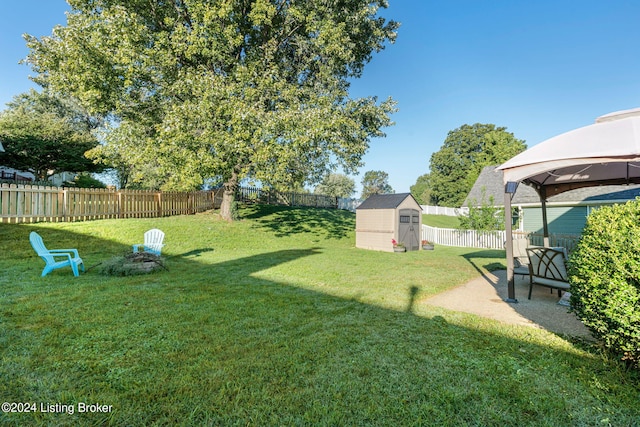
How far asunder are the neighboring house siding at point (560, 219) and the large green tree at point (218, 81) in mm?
10967

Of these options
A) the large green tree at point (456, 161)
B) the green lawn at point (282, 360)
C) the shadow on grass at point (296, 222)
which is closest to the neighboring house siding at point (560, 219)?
the shadow on grass at point (296, 222)

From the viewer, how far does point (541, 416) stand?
203 centimetres

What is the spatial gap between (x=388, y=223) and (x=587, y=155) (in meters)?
8.84

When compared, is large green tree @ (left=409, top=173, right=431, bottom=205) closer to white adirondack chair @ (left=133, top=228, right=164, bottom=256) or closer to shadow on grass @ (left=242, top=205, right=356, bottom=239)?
shadow on grass @ (left=242, top=205, right=356, bottom=239)

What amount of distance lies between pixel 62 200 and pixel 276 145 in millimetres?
8638

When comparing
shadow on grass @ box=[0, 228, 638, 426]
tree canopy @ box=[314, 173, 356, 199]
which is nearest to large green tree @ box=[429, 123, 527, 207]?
tree canopy @ box=[314, 173, 356, 199]

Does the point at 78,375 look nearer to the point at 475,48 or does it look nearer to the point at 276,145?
the point at 276,145

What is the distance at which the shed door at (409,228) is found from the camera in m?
12.5

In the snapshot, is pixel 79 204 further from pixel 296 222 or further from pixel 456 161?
pixel 456 161

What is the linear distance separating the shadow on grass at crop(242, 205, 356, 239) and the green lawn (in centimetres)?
971

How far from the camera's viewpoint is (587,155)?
376 cm

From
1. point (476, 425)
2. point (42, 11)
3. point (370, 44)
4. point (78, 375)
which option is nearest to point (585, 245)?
point (476, 425)

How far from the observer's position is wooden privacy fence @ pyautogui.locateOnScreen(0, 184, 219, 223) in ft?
33.0

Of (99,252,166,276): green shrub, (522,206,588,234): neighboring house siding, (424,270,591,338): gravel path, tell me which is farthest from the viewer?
(522,206,588,234): neighboring house siding
